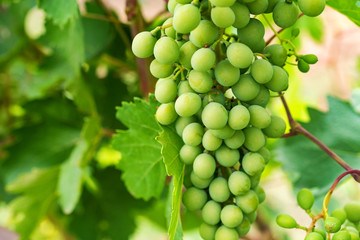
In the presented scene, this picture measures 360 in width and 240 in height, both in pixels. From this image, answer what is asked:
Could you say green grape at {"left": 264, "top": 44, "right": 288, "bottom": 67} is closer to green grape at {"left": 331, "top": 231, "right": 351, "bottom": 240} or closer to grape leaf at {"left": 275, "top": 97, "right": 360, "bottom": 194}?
green grape at {"left": 331, "top": 231, "right": 351, "bottom": 240}

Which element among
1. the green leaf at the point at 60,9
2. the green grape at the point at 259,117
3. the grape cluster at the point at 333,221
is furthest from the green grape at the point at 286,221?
the green leaf at the point at 60,9

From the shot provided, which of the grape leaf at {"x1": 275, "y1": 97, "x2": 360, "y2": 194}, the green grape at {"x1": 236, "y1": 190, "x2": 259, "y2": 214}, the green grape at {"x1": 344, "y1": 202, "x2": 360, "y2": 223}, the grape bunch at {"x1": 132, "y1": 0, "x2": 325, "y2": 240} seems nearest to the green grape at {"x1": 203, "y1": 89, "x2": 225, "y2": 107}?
the grape bunch at {"x1": 132, "y1": 0, "x2": 325, "y2": 240}

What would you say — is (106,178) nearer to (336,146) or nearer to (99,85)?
(99,85)

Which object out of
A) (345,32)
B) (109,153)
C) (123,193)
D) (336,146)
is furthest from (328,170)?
(345,32)

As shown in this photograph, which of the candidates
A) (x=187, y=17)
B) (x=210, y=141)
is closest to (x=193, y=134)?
(x=210, y=141)

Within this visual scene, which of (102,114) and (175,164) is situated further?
(102,114)
